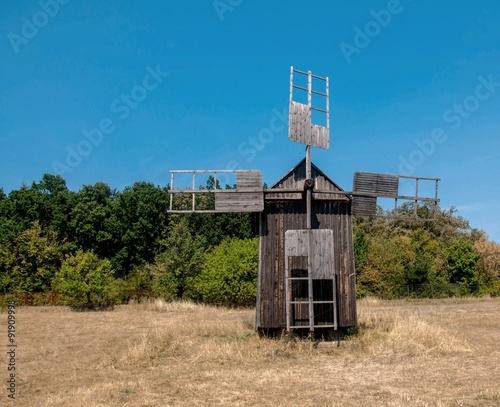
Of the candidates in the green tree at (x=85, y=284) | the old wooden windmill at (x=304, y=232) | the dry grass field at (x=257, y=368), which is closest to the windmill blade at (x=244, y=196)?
the old wooden windmill at (x=304, y=232)

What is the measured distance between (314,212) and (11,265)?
34785 millimetres

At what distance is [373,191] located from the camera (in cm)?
1791

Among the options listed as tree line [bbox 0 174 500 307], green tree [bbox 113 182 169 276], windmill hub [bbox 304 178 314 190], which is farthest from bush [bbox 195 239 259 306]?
windmill hub [bbox 304 178 314 190]

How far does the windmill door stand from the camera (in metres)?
16.3

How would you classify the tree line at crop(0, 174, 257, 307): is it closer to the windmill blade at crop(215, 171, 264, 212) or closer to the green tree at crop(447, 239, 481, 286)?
the windmill blade at crop(215, 171, 264, 212)

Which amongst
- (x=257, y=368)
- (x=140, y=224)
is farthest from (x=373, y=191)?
(x=140, y=224)

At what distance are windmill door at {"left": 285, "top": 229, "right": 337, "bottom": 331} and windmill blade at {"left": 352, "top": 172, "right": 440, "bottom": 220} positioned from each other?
73.5 inches

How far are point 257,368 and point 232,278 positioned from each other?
22.9 meters

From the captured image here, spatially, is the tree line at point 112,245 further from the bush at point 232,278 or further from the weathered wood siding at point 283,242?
the weathered wood siding at point 283,242

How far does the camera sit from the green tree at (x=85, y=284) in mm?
34125

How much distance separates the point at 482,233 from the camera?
59.8 metres

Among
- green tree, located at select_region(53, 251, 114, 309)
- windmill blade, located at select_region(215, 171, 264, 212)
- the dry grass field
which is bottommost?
the dry grass field

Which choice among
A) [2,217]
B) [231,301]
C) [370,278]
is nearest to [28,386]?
[231,301]

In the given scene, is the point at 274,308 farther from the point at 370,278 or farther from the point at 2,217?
the point at 2,217
